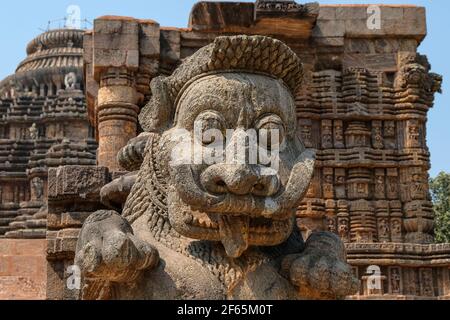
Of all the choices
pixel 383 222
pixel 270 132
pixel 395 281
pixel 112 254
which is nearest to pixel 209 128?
pixel 270 132

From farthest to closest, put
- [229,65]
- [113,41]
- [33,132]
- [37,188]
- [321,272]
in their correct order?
[33,132], [37,188], [113,41], [229,65], [321,272]

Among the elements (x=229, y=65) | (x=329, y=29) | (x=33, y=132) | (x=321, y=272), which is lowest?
(x=321, y=272)

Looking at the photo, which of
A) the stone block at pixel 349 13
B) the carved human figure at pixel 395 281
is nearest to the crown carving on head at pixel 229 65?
the carved human figure at pixel 395 281

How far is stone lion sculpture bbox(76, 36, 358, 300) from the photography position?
11.5 ft

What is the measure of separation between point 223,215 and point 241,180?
0.25 m

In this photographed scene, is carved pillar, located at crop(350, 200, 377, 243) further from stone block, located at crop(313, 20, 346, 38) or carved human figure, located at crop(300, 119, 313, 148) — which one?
stone block, located at crop(313, 20, 346, 38)

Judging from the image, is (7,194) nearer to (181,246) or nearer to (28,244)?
(28,244)

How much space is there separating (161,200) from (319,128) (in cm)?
978

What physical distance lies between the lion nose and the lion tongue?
17cm

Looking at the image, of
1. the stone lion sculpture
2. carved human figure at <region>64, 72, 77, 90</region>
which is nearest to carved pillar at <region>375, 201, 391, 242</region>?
the stone lion sculpture

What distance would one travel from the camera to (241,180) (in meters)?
3.45

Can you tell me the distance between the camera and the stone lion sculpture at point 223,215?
3.52 m

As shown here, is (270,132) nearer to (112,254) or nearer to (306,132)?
(112,254)

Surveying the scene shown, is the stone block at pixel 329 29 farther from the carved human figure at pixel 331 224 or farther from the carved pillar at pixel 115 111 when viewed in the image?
the carved pillar at pixel 115 111
